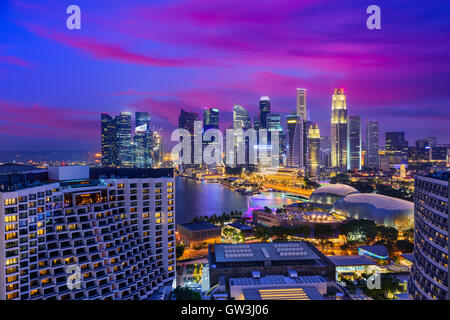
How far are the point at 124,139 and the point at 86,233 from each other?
123ft

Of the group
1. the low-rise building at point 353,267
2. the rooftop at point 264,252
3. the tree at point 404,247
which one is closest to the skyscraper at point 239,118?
the tree at point 404,247

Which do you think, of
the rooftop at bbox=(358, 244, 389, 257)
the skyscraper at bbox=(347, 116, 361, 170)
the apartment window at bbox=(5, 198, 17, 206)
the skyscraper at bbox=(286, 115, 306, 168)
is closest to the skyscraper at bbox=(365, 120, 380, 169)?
the skyscraper at bbox=(347, 116, 361, 170)

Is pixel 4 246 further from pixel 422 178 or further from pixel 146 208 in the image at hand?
pixel 422 178

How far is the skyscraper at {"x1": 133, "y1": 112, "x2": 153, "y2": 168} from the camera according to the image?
146 ft

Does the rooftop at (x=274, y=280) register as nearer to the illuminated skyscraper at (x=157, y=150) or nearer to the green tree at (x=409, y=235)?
the green tree at (x=409, y=235)

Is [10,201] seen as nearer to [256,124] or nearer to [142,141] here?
[142,141]

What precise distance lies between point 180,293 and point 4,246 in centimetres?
346

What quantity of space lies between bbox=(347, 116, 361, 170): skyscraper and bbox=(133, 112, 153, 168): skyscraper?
28.4 m

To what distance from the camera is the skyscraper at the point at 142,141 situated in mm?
44438

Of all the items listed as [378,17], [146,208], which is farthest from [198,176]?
[378,17]

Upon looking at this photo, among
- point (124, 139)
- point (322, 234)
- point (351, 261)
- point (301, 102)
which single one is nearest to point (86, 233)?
point (351, 261)

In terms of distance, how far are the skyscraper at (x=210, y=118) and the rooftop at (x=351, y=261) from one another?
173ft

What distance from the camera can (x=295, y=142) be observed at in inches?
1690
